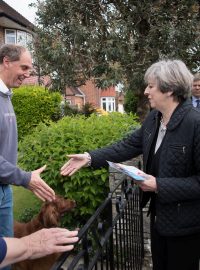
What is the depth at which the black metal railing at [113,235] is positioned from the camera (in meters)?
2.12

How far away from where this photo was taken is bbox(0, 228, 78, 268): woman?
1600 millimetres

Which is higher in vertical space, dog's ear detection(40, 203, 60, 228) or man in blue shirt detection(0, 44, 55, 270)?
man in blue shirt detection(0, 44, 55, 270)

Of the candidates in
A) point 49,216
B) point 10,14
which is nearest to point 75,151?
point 49,216

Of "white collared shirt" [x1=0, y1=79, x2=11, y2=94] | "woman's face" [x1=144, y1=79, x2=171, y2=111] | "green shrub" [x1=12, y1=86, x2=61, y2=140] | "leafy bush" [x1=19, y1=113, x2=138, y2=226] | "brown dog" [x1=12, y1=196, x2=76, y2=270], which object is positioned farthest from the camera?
"green shrub" [x1=12, y1=86, x2=61, y2=140]

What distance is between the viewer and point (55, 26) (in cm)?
1069

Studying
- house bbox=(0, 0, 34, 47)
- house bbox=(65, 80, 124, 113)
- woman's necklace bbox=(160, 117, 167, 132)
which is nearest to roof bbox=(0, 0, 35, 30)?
house bbox=(0, 0, 34, 47)

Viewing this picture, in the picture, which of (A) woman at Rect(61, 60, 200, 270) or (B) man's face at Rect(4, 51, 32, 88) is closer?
(A) woman at Rect(61, 60, 200, 270)

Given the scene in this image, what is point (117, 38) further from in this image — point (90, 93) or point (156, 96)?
point (90, 93)

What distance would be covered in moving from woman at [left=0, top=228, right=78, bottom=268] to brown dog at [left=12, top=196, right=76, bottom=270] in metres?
2.20

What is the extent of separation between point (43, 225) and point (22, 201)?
11.1ft

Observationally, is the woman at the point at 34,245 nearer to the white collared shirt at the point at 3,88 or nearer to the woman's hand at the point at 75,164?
the woman's hand at the point at 75,164

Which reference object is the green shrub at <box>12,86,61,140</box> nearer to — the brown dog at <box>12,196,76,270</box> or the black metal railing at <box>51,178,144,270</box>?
the brown dog at <box>12,196,76,270</box>

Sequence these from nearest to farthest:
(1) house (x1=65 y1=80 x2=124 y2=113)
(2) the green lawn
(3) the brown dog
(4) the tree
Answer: (3) the brown dog
(2) the green lawn
(4) the tree
(1) house (x1=65 y1=80 x2=124 y2=113)

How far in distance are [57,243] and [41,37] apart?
974 centimetres
